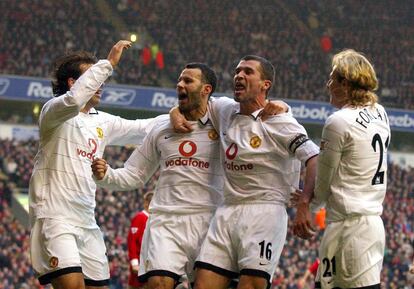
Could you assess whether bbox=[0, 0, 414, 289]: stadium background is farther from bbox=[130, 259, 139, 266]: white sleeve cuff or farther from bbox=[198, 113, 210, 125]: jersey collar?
bbox=[198, 113, 210, 125]: jersey collar

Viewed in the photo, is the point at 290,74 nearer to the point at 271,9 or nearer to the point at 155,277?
the point at 271,9

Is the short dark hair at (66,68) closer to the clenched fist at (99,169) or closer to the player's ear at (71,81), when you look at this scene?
the player's ear at (71,81)

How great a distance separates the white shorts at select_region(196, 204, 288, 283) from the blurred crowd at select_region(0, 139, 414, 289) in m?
11.8

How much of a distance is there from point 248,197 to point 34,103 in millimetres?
24404

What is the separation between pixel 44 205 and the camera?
6.99 meters

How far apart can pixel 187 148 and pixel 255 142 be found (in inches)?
22.2

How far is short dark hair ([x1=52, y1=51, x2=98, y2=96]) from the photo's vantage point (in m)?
7.28

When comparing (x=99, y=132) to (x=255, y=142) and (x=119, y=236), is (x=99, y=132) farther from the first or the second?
(x=119, y=236)

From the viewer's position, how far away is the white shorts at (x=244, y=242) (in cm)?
631

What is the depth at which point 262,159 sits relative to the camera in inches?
254

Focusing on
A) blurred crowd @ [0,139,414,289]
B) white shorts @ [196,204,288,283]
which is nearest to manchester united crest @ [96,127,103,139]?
white shorts @ [196,204,288,283]

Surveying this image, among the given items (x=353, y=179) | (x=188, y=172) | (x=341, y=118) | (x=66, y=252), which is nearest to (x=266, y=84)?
(x=188, y=172)

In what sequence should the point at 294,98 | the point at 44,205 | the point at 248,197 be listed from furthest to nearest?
the point at 294,98, the point at 44,205, the point at 248,197

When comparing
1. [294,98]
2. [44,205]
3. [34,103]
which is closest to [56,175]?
[44,205]
